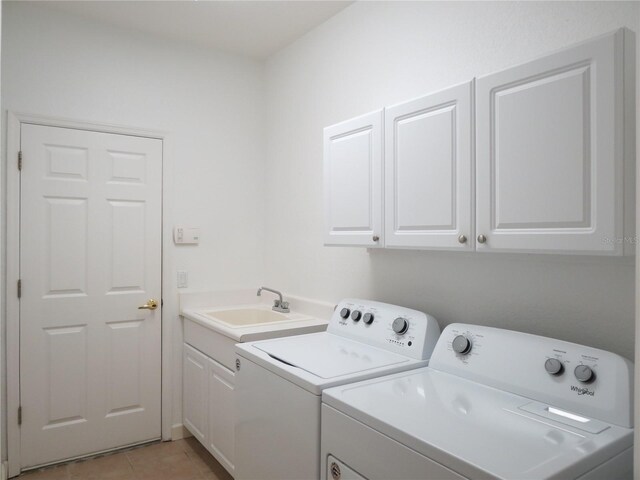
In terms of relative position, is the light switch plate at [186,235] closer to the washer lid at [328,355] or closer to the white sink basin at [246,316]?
the white sink basin at [246,316]

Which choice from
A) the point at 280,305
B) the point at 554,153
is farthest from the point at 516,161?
the point at 280,305

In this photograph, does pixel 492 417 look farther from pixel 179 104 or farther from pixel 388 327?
pixel 179 104

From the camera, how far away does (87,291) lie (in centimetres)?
278

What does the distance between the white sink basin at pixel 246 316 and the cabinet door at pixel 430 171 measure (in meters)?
1.41

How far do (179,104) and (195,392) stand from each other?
1.90 m

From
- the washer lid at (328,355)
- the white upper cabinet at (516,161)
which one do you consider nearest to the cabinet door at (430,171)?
the white upper cabinet at (516,161)

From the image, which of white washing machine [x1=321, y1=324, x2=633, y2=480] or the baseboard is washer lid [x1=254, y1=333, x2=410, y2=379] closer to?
white washing machine [x1=321, y1=324, x2=633, y2=480]

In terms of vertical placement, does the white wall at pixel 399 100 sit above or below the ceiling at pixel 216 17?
below

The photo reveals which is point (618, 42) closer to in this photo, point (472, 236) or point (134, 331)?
point (472, 236)

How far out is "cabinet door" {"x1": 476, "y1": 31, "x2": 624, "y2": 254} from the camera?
116cm

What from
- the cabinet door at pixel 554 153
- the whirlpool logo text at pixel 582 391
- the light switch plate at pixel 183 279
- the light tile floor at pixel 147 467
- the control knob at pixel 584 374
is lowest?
the light tile floor at pixel 147 467

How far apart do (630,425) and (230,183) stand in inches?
107

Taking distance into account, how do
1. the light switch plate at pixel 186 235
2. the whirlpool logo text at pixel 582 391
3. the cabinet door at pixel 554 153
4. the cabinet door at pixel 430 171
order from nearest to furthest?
the cabinet door at pixel 554 153 → the whirlpool logo text at pixel 582 391 → the cabinet door at pixel 430 171 → the light switch plate at pixel 186 235

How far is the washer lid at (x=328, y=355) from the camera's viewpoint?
5.63 feet
